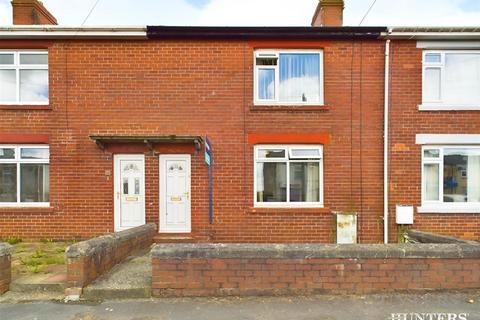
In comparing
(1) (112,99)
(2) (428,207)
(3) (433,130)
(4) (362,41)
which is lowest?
(2) (428,207)

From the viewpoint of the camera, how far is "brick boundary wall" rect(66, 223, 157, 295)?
432cm

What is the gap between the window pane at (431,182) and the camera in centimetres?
787

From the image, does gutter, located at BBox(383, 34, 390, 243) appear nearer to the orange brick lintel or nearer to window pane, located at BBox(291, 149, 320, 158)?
the orange brick lintel

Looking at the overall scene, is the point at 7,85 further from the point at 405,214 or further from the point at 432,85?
the point at 432,85

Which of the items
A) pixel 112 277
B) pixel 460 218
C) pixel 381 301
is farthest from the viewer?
pixel 460 218

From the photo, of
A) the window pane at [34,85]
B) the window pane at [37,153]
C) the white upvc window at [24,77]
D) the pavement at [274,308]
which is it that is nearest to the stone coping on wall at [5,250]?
the pavement at [274,308]

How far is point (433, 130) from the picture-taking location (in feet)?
25.4

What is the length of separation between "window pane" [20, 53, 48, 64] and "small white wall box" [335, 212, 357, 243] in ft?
27.4

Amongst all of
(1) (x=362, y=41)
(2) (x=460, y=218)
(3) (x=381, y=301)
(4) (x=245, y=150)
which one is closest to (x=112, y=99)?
(4) (x=245, y=150)

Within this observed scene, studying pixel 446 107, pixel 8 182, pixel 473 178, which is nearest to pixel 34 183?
pixel 8 182

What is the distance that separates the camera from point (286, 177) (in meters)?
7.90

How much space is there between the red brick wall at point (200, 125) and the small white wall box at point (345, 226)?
0.22 m

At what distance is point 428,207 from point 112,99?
837cm

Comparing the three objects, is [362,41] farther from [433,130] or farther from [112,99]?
[112,99]
